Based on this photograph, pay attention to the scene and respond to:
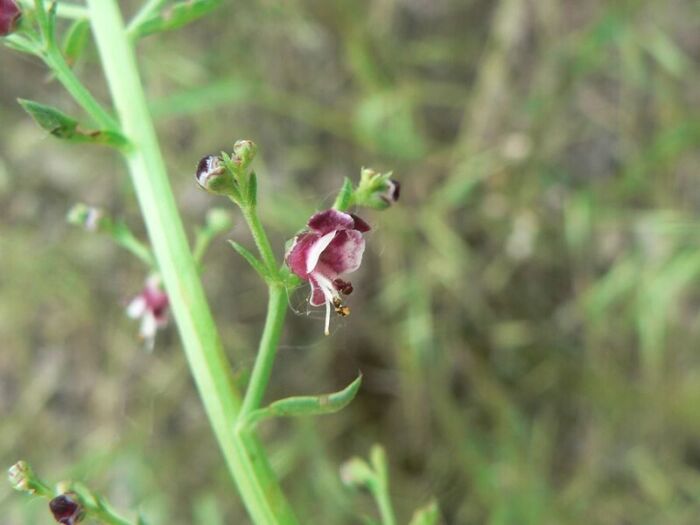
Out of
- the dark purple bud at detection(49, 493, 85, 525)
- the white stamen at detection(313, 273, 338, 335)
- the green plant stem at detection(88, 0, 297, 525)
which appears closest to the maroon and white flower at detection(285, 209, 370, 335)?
the white stamen at detection(313, 273, 338, 335)

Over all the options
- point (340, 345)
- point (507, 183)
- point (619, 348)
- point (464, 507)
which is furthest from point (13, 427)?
point (619, 348)

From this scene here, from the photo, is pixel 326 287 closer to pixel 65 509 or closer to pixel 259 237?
pixel 259 237

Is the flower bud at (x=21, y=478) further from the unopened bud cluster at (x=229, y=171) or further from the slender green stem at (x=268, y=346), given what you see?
the unopened bud cluster at (x=229, y=171)

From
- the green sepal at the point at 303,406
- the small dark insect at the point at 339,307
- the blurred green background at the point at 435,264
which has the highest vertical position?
the small dark insect at the point at 339,307

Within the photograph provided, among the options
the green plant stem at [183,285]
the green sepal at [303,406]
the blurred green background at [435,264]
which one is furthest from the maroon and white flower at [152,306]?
the blurred green background at [435,264]

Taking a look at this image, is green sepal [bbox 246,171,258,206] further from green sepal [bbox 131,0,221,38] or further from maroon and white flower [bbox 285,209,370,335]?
green sepal [bbox 131,0,221,38]

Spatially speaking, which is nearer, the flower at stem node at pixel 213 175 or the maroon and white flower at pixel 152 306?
the flower at stem node at pixel 213 175

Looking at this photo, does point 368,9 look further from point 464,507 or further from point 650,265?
point 464,507
